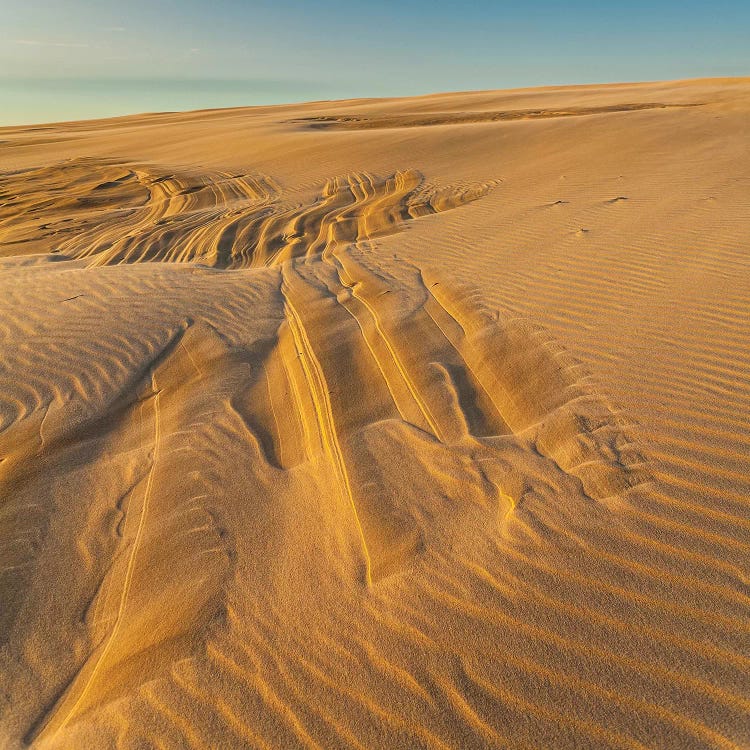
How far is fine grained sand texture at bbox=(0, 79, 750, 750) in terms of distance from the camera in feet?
6.48

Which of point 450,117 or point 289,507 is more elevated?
point 450,117

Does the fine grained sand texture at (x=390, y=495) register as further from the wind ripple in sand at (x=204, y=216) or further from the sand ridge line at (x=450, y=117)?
the sand ridge line at (x=450, y=117)

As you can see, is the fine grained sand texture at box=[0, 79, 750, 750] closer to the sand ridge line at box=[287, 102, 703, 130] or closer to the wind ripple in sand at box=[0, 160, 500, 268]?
the wind ripple in sand at box=[0, 160, 500, 268]

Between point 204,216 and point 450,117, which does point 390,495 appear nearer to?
point 204,216

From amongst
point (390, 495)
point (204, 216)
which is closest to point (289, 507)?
point (390, 495)

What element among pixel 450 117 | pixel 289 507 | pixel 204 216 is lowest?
pixel 289 507

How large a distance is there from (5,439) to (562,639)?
3.66 m

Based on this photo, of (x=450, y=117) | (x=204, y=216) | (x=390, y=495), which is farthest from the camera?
(x=450, y=117)

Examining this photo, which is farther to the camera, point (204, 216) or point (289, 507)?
point (204, 216)

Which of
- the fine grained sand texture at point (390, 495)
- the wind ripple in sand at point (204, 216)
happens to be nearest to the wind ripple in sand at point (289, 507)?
the fine grained sand texture at point (390, 495)

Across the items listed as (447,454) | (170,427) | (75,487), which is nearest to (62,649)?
(75,487)

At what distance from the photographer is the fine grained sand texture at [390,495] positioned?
1.98 metres

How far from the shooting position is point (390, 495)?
2.95 metres

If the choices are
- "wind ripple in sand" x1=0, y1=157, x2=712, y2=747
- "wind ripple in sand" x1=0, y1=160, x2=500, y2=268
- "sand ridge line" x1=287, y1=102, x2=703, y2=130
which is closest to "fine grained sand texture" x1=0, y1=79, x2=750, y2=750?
"wind ripple in sand" x1=0, y1=157, x2=712, y2=747
